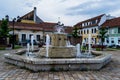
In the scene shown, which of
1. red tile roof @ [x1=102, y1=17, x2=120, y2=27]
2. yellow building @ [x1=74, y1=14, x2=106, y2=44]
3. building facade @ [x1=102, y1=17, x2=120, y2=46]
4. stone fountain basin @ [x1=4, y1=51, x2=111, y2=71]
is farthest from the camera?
yellow building @ [x1=74, y1=14, x2=106, y2=44]

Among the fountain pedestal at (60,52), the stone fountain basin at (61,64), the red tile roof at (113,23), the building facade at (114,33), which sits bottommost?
the stone fountain basin at (61,64)

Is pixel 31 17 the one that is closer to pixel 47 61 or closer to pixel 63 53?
pixel 63 53

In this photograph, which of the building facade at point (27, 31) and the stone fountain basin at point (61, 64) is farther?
the building facade at point (27, 31)

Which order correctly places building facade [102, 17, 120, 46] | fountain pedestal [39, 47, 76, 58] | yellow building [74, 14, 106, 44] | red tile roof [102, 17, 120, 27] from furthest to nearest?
yellow building [74, 14, 106, 44], red tile roof [102, 17, 120, 27], building facade [102, 17, 120, 46], fountain pedestal [39, 47, 76, 58]

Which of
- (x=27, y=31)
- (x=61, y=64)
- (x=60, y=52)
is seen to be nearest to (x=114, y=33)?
(x=27, y=31)

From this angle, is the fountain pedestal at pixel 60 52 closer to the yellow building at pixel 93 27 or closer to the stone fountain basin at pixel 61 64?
the stone fountain basin at pixel 61 64

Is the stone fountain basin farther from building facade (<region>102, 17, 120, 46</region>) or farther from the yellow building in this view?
the yellow building

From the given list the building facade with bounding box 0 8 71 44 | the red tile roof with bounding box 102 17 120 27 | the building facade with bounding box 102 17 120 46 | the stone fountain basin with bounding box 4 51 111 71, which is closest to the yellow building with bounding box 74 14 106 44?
the red tile roof with bounding box 102 17 120 27

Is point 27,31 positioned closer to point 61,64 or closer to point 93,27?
point 93,27

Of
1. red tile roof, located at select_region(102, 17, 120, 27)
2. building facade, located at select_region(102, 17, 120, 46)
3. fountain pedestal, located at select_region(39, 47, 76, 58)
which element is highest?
red tile roof, located at select_region(102, 17, 120, 27)

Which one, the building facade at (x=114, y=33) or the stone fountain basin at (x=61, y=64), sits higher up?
the building facade at (x=114, y=33)

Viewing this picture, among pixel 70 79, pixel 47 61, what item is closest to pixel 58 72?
pixel 47 61

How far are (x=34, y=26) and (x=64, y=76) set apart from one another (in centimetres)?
4055

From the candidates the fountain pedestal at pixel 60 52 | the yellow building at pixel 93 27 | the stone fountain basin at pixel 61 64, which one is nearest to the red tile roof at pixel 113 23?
the yellow building at pixel 93 27
